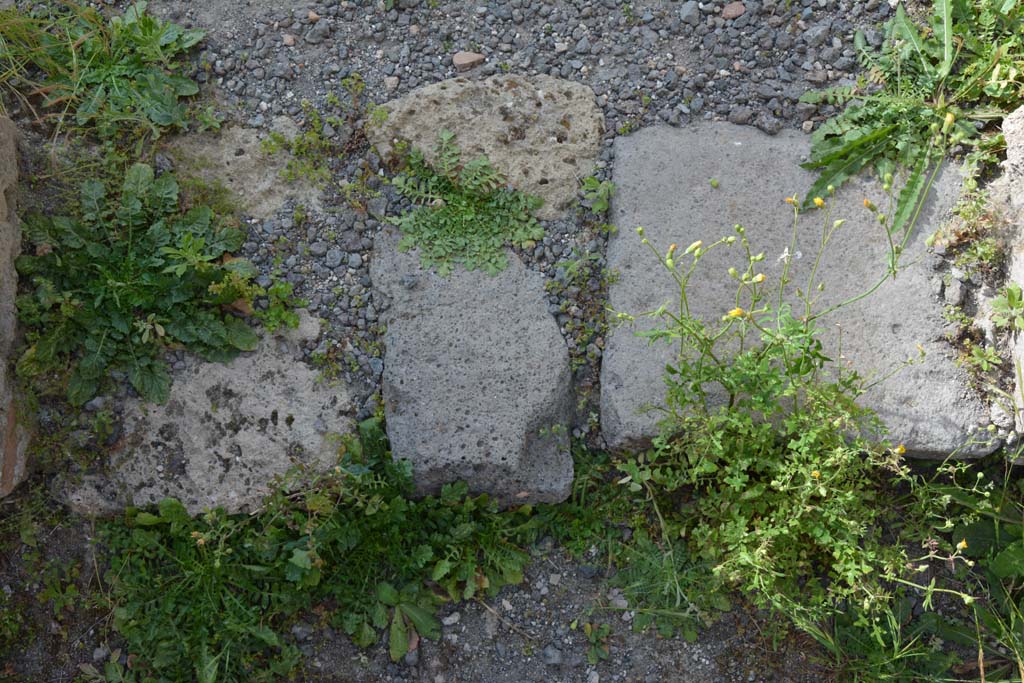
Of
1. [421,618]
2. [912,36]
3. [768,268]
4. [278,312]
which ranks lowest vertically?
[421,618]

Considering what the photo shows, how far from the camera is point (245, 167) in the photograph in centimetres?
401

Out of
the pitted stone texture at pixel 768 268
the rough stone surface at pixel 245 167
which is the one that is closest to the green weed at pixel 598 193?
the pitted stone texture at pixel 768 268

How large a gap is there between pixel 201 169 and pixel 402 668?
7.56 ft

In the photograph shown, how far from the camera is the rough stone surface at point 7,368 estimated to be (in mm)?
3588

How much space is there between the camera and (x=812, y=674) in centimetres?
360

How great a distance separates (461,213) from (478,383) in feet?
2.52

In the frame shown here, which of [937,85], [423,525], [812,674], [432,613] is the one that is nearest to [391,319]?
[423,525]

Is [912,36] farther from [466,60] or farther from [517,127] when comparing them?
[466,60]

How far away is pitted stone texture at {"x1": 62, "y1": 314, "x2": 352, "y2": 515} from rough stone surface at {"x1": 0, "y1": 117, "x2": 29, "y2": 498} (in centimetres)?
21

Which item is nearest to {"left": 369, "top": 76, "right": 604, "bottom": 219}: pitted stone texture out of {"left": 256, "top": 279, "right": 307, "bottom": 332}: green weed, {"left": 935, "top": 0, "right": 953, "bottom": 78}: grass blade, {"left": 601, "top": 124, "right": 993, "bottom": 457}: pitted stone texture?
{"left": 601, "top": 124, "right": 993, "bottom": 457}: pitted stone texture

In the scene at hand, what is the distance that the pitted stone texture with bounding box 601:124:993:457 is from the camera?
11.9ft

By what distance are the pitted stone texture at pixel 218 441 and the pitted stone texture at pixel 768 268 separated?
1.23m

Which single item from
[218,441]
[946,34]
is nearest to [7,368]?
[218,441]

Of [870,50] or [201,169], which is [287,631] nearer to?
[201,169]
